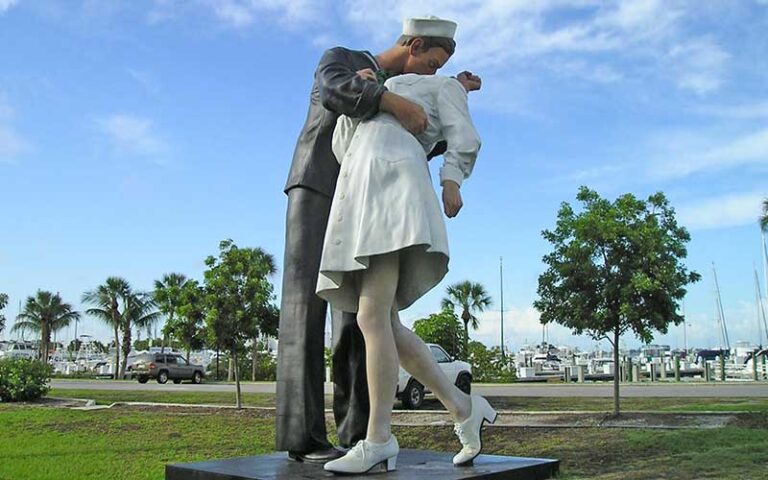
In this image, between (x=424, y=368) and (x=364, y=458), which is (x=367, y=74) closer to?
(x=424, y=368)

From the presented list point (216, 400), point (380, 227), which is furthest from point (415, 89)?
point (216, 400)

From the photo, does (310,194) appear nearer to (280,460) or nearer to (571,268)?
(280,460)

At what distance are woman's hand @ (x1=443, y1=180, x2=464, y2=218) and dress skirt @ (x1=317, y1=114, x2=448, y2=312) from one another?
59 millimetres

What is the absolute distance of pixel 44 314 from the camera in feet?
183

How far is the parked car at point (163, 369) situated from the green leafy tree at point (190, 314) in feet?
61.2

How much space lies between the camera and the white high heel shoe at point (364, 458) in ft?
11.6

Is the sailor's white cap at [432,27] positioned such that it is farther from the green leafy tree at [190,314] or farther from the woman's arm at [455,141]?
the green leafy tree at [190,314]

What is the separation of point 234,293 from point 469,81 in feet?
39.6

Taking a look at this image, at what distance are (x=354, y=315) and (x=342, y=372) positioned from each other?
35cm

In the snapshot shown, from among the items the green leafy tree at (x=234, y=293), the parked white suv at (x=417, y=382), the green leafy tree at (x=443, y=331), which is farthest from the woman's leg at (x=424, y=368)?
the green leafy tree at (x=443, y=331)

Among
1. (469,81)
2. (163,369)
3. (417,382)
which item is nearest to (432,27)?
(469,81)

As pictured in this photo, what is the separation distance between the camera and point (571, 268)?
12727 mm

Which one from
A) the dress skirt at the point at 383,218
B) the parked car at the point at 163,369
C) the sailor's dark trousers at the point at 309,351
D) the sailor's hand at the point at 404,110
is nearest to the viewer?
the dress skirt at the point at 383,218

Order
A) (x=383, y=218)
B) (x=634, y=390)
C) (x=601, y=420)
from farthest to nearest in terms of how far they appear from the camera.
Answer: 1. (x=634, y=390)
2. (x=601, y=420)
3. (x=383, y=218)
